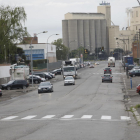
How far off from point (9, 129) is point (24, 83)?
35.7 m

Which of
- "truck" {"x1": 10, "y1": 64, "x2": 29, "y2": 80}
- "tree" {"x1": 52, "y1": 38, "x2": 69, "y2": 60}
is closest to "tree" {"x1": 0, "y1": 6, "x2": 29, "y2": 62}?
"truck" {"x1": 10, "y1": 64, "x2": 29, "y2": 80}

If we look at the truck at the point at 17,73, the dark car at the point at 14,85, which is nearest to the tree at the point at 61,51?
the truck at the point at 17,73

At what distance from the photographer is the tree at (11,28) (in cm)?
5492

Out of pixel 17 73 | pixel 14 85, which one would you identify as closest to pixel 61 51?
pixel 17 73

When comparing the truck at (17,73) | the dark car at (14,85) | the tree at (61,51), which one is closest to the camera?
the dark car at (14,85)

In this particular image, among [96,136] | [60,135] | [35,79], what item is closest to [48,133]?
[60,135]

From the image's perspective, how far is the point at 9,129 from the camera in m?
14.8

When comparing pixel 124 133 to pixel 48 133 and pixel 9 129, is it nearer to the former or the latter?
pixel 48 133

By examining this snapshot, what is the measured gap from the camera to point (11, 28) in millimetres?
56062

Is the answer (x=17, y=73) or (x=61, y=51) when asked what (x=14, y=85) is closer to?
(x=17, y=73)

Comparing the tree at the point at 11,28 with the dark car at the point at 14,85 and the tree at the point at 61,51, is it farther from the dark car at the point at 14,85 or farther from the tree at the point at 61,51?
the tree at the point at 61,51

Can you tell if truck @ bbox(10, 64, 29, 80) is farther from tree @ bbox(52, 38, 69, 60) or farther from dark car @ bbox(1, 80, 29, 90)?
tree @ bbox(52, 38, 69, 60)

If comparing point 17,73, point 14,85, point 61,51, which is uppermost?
point 61,51

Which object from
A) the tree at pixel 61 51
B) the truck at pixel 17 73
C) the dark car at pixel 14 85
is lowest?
the dark car at pixel 14 85
